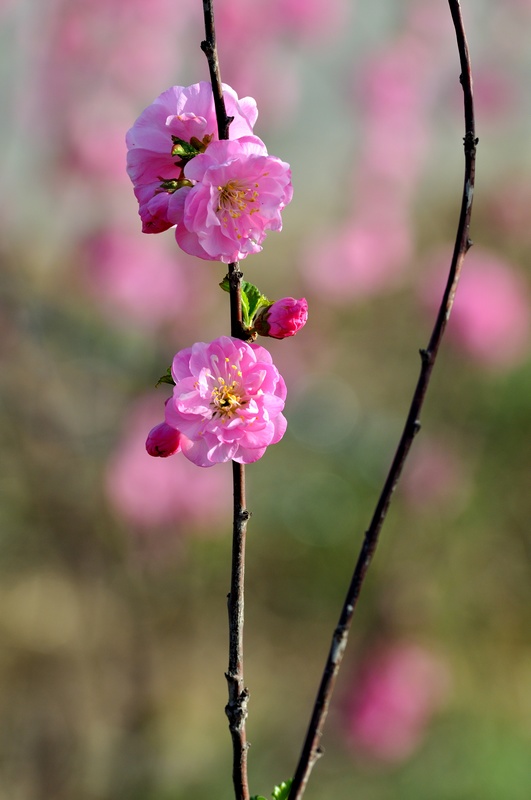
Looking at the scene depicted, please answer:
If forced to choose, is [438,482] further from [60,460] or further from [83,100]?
[83,100]

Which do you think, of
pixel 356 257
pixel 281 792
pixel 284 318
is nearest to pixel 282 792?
pixel 281 792

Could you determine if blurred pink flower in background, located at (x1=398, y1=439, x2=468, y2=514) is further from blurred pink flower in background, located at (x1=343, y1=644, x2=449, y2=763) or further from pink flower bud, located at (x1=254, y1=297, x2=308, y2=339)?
pink flower bud, located at (x1=254, y1=297, x2=308, y2=339)

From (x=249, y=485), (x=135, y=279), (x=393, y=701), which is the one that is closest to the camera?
(x=393, y=701)

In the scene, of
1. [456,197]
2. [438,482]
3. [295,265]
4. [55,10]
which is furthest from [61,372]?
[456,197]

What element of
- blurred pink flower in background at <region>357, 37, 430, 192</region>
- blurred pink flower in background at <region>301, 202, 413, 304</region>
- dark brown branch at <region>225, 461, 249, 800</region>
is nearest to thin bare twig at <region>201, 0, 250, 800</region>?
dark brown branch at <region>225, 461, 249, 800</region>

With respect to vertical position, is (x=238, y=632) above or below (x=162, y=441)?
below

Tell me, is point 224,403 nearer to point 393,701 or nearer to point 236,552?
point 236,552
